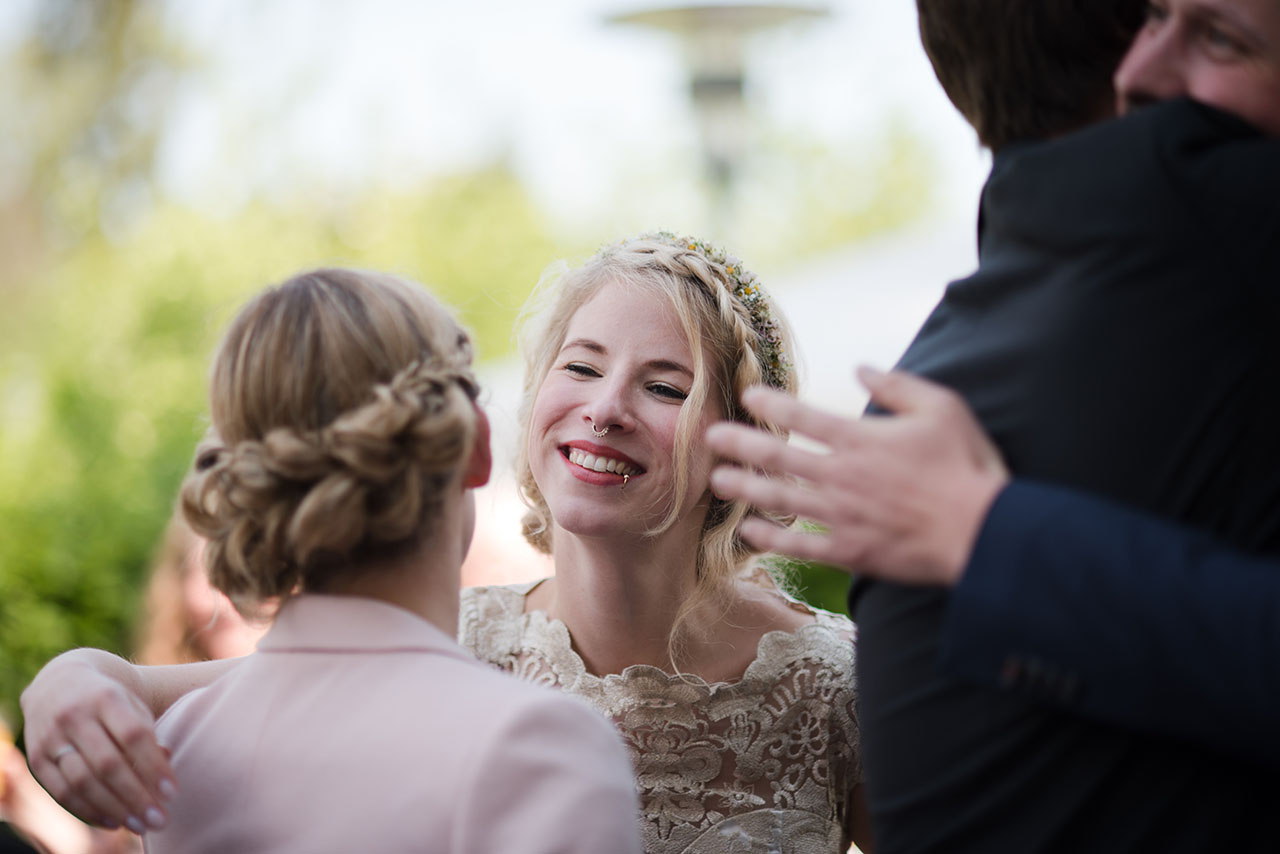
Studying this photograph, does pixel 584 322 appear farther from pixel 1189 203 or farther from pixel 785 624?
pixel 1189 203

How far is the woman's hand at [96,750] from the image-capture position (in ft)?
5.93

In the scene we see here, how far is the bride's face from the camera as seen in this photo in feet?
10.1

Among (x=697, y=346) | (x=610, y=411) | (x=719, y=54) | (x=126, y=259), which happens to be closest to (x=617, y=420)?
(x=610, y=411)

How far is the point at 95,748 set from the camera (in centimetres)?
188

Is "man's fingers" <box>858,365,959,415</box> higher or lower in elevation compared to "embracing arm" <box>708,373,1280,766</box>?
higher

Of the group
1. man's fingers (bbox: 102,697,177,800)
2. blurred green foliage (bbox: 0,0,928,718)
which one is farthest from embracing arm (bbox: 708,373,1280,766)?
blurred green foliage (bbox: 0,0,928,718)

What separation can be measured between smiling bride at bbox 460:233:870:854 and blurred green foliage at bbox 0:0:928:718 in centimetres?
281

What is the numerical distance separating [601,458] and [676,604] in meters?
0.49

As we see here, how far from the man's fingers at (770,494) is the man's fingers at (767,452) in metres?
0.02

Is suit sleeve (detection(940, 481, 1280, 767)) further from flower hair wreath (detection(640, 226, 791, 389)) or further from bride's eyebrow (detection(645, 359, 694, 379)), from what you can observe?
flower hair wreath (detection(640, 226, 791, 389))

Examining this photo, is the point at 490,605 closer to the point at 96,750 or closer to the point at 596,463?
the point at 596,463

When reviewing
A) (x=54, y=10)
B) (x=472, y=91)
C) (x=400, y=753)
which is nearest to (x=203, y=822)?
(x=400, y=753)

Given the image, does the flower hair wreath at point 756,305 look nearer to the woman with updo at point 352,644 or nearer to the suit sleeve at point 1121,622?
the woman with updo at point 352,644

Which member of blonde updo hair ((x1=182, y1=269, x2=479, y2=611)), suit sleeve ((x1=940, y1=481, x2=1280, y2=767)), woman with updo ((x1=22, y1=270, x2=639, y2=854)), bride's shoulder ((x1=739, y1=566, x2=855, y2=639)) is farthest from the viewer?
bride's shoulder ((x1=739, y1=566, x2=855, y2=639))
